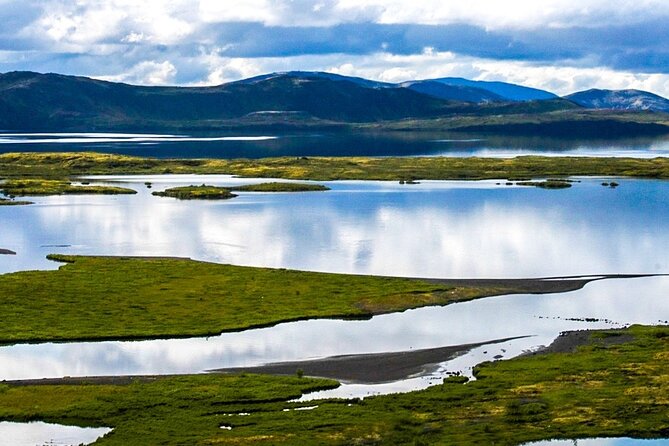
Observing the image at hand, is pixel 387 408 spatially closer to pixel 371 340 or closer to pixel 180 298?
pixel 371 340

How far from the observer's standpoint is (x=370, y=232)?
146375mm

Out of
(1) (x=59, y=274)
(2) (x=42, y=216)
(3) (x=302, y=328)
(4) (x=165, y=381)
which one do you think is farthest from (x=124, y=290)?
(2) (x=42, y=216)

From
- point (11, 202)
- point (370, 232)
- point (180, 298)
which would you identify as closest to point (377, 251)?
point (370, 232)

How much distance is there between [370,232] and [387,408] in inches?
3478

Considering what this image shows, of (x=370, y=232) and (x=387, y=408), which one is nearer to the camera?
(x=387, y=408)

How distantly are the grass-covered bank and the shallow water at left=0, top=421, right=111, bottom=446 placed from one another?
0.91 m

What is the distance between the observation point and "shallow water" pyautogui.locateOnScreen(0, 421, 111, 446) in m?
53.8

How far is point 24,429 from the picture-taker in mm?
56250

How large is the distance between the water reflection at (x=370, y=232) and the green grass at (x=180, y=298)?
9.75 meters

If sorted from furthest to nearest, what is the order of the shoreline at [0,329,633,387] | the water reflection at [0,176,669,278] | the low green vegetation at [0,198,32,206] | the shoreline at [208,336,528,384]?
the low green vegetation at [0,198,32,206] < the water reflection at [0,176,669,278] < the shoreline at [208,336,528,384] < the shoreline at [0,329,633,387]

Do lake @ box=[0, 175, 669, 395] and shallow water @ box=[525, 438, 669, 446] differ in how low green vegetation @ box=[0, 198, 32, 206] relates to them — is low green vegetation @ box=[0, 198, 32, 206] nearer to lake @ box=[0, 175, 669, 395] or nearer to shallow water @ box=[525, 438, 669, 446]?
lake @ box=[0, 175, 669, 395]

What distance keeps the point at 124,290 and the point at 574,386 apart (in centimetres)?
4881

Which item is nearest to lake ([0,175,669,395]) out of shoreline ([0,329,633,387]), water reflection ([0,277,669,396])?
water reflection ([0,277,669,396])

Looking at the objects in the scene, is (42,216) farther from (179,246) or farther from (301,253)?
(301,253)
